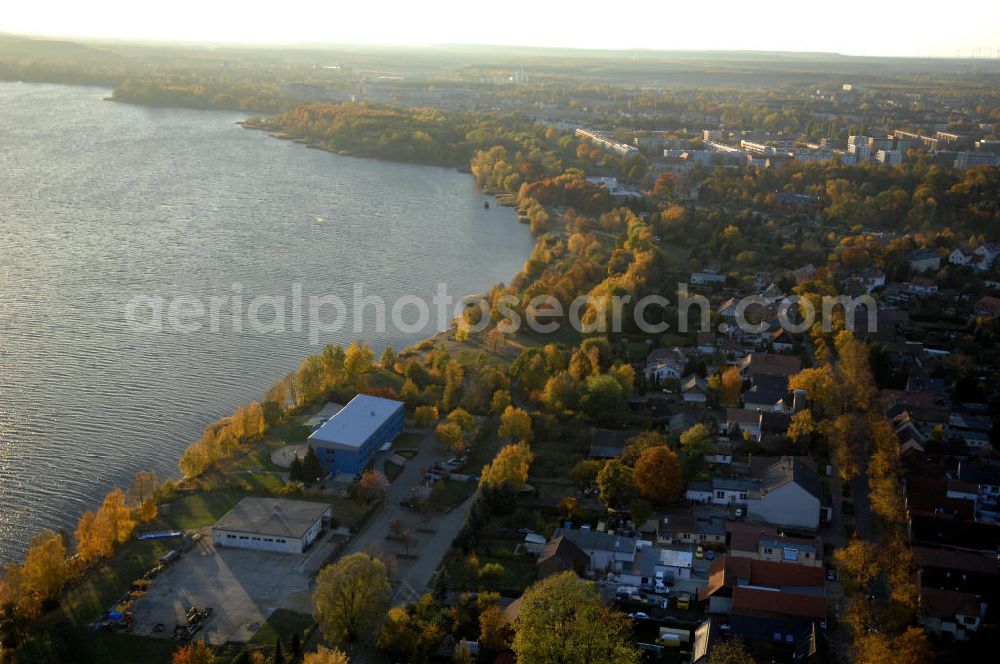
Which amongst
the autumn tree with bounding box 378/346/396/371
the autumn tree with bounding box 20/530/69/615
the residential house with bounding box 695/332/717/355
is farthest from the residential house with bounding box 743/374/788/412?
the autumn tree with bounding box 20/530/69/615

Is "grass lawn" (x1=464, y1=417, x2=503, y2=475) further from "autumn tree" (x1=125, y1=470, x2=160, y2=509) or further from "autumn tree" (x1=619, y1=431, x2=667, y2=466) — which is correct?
"autumn tree" (x1=125, y1=470, x2=160, y2=509)

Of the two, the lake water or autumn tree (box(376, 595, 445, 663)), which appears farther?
the lake water

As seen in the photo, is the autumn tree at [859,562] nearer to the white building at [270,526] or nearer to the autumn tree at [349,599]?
the autumn tree at [349,599]

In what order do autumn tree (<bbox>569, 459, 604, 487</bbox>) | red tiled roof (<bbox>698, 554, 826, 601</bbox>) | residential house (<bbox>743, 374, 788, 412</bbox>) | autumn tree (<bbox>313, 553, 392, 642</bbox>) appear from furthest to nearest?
residential house (<bbox>743, 374, 788, 412</bbox>) < autumn tree (<bbox>569, 459, 604, 487</bbox>) < red tiled roof (<bbox>698, 554, 826, 601</bbox>) < autumn tree (<bbox>313, 553, 392, 642</bbox>)

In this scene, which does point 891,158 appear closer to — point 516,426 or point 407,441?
point 516,426

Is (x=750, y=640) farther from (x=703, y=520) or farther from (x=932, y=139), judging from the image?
(x=932, y=139)

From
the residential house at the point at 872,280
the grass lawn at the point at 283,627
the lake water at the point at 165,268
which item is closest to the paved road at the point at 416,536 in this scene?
the grass lawn at the point at 283,627

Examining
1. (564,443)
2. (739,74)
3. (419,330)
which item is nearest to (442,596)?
(564,443)

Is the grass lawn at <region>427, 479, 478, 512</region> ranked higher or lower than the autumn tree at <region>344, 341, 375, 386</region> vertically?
lower
